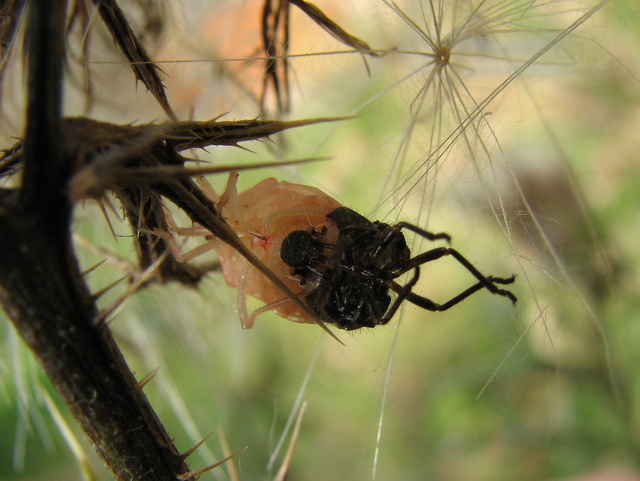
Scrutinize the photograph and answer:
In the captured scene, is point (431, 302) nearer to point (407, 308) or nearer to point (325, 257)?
point (325, 257)

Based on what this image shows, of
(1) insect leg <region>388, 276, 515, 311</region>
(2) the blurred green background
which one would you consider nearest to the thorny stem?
(1) insect leg <region>388, 276, 515, 311</region>

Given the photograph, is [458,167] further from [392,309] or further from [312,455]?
[312,455]

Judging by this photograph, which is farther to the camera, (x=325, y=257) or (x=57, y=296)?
(x=325, y=257)

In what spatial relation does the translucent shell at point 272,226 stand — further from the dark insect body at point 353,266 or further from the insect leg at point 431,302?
the insect leg at point 431,302

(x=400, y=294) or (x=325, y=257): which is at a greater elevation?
(x=325, y=257)

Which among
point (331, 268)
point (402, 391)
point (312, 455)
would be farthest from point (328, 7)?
point (312, 455)

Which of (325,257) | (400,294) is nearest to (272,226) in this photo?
(325,257)

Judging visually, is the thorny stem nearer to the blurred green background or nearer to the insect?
the insect
